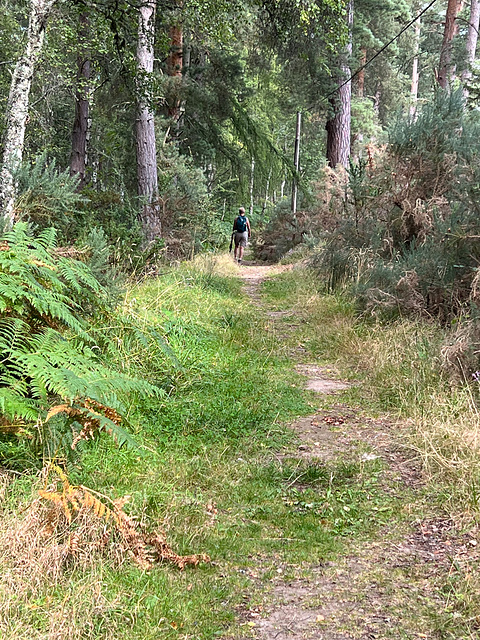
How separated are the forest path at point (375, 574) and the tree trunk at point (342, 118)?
1269 centimetres

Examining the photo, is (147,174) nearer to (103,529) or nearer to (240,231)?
(240,231)

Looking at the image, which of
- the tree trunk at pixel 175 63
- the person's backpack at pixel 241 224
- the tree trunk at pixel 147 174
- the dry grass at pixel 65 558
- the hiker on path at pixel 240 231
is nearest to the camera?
the dry grass at pixel 65 558

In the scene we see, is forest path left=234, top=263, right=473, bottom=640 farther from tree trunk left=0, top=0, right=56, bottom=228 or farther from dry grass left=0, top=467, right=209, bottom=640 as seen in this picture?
tree trunk left=0, top=0, right=56, bottom=228

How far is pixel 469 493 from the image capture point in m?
2.99

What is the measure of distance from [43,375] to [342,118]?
14621 mm

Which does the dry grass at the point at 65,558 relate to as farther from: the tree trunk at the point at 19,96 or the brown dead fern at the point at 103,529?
the tree trunk at the point at 19,96

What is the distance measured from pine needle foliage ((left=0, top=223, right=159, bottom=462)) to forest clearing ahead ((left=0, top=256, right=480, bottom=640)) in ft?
0.40

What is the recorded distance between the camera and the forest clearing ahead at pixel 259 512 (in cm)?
215

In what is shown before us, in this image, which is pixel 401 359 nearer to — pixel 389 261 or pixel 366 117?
pixel 389 261

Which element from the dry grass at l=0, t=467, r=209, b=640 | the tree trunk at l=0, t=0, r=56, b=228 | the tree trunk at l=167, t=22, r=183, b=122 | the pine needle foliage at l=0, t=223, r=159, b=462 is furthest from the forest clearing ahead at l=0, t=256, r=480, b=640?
the tree trunk at l=167, t=22, r=183, b=122

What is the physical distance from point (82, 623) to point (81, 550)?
14.8 inches

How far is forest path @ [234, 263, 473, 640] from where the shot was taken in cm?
214

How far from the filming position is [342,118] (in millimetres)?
15523

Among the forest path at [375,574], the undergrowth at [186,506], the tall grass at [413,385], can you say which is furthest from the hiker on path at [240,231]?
the forest path at [375,574]
